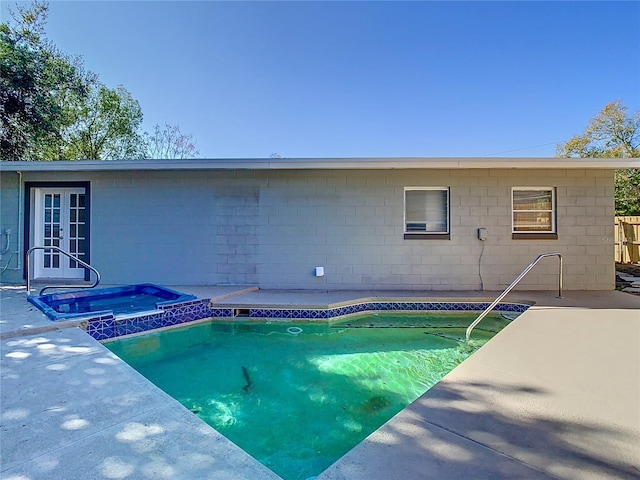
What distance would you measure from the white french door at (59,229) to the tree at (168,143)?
9037 mm

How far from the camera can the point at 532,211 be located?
6.55 meters

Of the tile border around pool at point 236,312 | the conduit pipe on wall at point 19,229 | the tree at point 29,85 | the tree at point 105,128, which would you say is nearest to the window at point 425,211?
the tile border around pool at point 236,312

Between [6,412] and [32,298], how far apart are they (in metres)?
3.74

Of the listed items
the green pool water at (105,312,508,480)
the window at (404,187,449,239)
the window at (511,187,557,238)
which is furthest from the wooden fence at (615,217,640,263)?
the green pool water at (105,312,508,480)

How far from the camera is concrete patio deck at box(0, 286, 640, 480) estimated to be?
4.76ft

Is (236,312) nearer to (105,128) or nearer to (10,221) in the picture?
(10,221)

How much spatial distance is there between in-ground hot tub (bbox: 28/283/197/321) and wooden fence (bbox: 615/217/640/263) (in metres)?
12.6

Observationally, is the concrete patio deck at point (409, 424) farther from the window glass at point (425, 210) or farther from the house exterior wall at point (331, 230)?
the window glass at point (425, 210)

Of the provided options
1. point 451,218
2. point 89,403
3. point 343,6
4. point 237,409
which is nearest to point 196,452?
point 89,403

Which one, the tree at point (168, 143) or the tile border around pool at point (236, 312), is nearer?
the tile border around pool at point (236, 312)

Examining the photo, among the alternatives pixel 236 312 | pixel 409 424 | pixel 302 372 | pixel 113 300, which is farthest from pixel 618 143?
pixel 113 300

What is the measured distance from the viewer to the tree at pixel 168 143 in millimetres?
15383

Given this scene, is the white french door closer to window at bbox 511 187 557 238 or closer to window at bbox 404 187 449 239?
window at bbox 404 187 449 239

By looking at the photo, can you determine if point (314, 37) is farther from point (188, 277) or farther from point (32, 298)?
point (32, 298)
